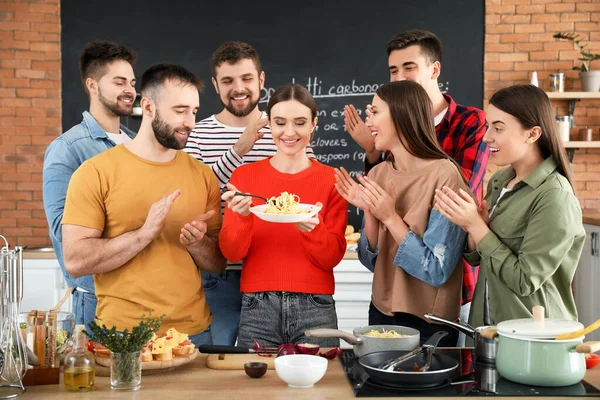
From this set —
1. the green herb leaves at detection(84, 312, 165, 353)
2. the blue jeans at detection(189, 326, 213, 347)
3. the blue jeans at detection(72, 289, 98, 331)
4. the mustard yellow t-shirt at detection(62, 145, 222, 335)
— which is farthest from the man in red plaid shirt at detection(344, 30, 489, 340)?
the green herb leaves at detection(84, 312, 165, 353)

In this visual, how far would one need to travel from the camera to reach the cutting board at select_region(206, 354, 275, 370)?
2.07 metres

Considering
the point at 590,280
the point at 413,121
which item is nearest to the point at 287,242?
the point at 413,121

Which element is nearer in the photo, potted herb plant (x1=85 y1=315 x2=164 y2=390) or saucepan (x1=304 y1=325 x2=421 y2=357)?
potted herb plant (x1=85 y1=315 x2=164 y2=390)

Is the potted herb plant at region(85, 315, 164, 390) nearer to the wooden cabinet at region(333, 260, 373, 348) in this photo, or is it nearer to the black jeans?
the black jeans

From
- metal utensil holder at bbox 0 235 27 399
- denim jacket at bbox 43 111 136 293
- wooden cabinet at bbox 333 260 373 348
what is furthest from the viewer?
wooden cabinet at bbox 333 260 373 348

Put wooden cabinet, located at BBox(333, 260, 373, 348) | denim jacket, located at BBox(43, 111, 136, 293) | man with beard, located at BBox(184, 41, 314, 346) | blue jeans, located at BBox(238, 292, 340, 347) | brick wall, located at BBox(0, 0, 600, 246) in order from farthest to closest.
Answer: brick wall, located at BBox(0, 0, 600, 246) < wooden cabinet, located at BBox(333, 260, 373, 348) < man with beard, located at BBox(184, 41, 314, 346) < denim jacket, located at BBox(43, 111, 136, 293) < blue jeans, located at BBox(238, 292, 340, 347)

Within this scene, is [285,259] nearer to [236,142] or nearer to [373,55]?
[236,142]

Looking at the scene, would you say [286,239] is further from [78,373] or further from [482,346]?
[78,373]

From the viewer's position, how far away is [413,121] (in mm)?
2566

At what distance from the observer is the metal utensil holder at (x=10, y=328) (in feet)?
5.97

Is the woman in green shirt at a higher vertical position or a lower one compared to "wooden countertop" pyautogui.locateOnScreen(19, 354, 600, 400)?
higher

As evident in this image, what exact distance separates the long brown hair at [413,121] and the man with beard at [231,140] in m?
0.56

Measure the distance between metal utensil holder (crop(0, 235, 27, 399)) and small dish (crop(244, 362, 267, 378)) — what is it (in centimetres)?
60

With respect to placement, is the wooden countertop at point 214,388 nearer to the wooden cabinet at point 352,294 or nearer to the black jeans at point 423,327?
the black jeans at point 423,327
